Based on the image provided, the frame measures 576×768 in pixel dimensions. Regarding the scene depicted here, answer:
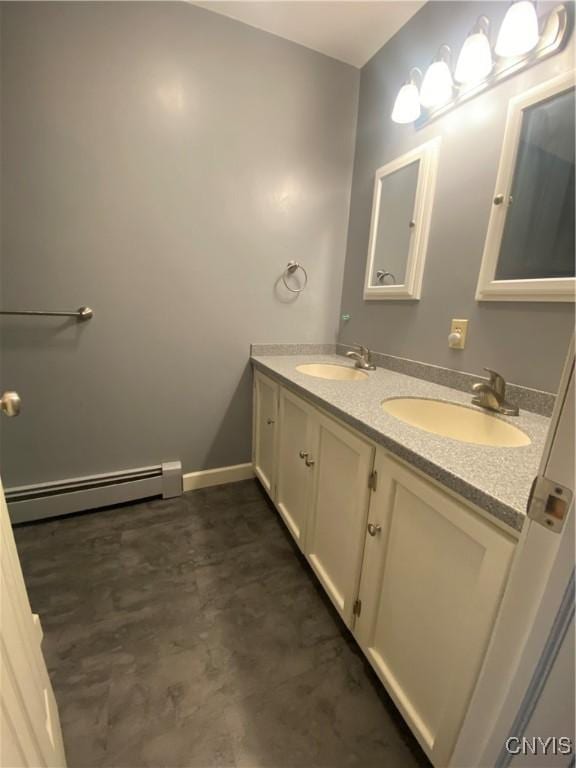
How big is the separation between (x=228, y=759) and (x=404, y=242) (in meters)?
1.83

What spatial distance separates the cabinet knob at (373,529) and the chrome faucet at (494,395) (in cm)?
53

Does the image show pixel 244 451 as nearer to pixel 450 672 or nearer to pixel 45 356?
pixel 45 356

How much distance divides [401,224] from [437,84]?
0.47 m

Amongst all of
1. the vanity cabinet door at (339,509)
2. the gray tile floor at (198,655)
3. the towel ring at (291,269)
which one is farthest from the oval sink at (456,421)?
the towel ring at (291,269)

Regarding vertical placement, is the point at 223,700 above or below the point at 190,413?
below

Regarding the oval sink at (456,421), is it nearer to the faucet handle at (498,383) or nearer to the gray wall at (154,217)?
the faucet handle at (498,383)

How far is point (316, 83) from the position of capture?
1.59 m

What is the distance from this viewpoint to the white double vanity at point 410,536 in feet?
1.85

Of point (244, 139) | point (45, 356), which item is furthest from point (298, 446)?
point (244, 139)

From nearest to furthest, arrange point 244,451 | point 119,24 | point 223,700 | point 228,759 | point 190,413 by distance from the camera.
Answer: point 228,759, point 223,700, point 119,24, point 190,413, point 244,451

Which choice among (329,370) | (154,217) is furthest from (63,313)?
(329,370)

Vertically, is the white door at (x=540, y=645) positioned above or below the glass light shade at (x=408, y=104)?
below

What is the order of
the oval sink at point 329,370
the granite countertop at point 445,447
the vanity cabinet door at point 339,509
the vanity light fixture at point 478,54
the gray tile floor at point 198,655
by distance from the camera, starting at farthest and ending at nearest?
1. the oval sink at point 329,370
2. the vanity light fixture at point 478,54
3. the vanity cabinet door at point 339,509
4. the gray tile floor at point 198,655
5. the granite countertop at point 445,447

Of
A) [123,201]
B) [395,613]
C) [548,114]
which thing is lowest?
[395,613]
